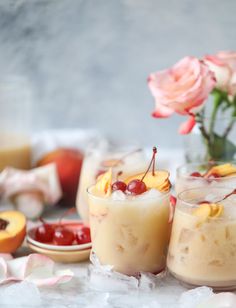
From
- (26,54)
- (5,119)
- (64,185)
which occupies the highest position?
(26,54)

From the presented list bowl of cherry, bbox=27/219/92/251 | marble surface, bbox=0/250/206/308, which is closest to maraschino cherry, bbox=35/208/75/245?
bowl of cherry, bbox=27/219/92/251

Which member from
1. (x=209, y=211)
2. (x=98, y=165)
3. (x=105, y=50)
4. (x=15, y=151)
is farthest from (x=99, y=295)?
(x=105, y=50)

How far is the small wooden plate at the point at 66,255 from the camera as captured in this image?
114 centimetres

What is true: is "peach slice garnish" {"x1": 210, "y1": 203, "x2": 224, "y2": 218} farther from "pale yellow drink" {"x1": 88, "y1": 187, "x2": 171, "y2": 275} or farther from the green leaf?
the green leaf

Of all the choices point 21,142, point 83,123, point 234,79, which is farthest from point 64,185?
point 234,79

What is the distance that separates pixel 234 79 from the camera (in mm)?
1275

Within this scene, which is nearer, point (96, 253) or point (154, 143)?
point (96, 253)

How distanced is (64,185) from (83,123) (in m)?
0.30

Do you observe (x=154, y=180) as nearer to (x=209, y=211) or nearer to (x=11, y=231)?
(x=209, y=211)

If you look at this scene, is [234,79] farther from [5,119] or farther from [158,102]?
[5,119]

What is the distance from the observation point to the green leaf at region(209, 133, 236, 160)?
1312mm

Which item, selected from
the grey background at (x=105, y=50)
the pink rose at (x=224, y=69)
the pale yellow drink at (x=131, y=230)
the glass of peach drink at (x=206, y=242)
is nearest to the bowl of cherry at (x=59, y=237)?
the pale yellow drink at (x=131, y=230)

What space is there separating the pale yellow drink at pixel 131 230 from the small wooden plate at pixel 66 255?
9cm

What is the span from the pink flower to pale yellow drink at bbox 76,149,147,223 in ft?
0.35
